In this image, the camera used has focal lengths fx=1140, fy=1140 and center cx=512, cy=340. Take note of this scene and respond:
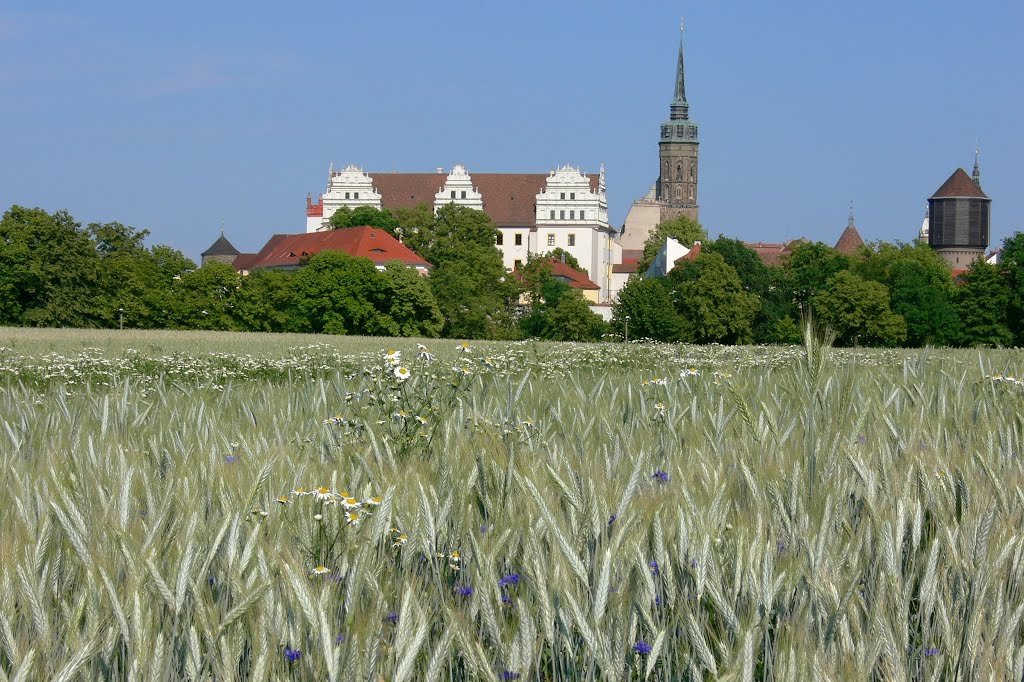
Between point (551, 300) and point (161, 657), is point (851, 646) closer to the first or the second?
point (161, 657)

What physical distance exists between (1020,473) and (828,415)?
1.85 feet

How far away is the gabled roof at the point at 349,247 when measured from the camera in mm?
93438

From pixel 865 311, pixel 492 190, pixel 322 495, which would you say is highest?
pixel 492 190

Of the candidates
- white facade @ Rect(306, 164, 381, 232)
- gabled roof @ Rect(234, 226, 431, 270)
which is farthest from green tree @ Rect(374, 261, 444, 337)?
white facade @ Rect(306, 164, 381, 232)

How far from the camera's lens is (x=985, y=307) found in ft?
212

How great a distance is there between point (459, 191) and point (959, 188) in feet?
252

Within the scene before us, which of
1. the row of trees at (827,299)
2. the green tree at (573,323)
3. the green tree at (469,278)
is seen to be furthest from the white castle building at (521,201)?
the row of trees at (827,299)

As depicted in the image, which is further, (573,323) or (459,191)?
(459,191)

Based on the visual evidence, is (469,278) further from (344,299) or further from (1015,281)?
(1015,281)

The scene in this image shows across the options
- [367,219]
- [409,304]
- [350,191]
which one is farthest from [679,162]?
[409,304]

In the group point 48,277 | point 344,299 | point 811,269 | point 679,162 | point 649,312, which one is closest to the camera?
point 48,277

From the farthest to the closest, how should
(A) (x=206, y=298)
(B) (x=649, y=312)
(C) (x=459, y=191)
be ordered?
(C) (x=459, y=191), (B) (x=649, y=312), (A) (x=206, y=298)

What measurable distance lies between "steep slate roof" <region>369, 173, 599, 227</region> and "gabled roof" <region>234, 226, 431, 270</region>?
1917cm

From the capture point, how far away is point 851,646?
2.07 m
